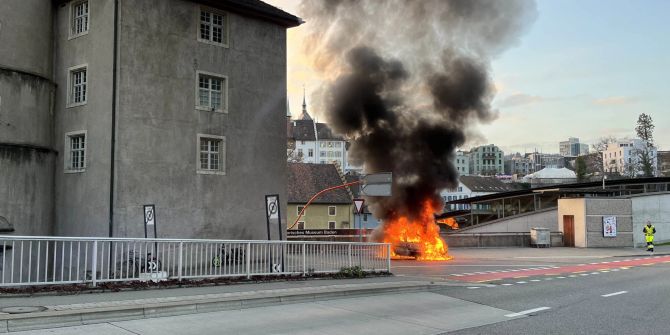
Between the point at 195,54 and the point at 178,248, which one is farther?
the point at 195,54

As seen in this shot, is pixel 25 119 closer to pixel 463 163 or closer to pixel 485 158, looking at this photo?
pixel 463 163

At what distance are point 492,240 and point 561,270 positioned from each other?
46.5 feet

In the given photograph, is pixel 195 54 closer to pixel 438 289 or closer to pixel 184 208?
pixel 184 208

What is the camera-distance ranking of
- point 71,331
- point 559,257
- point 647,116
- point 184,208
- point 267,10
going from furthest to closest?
point 647,116 < point 559,257 < point 267,10 < point 184,208 < point 71,331

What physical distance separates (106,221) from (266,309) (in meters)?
10.6

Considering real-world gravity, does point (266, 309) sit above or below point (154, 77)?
below

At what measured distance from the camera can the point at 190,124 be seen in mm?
21188

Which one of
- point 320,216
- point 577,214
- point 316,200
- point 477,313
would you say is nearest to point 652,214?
point 577,214

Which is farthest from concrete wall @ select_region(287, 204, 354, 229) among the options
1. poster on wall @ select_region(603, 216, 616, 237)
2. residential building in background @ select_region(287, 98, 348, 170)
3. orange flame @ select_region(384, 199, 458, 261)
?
residential building in background @ select_region(287, 98, 348, 170)

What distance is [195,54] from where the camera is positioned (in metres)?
21.4

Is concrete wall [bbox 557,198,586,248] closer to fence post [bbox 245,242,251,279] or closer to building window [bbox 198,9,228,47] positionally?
building window [bbox 198,9,228,47]

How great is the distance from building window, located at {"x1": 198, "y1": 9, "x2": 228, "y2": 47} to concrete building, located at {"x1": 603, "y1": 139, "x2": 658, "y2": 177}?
74.7 metres

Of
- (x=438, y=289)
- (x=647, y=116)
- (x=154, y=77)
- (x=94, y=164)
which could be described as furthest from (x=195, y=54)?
(x=647, y=116)

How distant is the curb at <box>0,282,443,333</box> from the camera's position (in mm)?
8453
